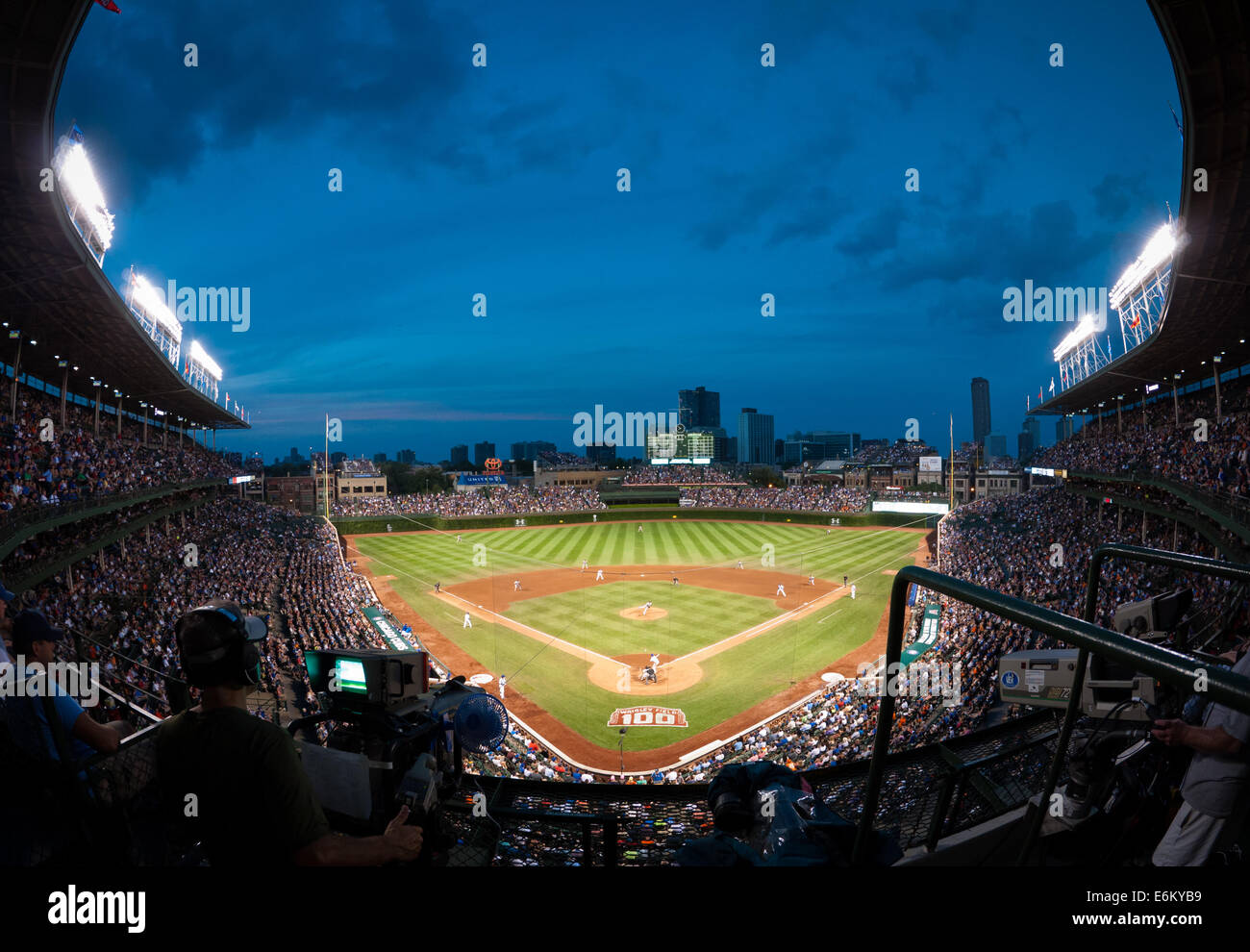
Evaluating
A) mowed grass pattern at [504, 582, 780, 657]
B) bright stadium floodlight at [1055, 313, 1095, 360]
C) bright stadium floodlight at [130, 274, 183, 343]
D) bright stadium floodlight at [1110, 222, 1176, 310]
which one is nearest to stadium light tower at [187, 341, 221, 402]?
bright stadium floodlight at [130, 274, 183, 343]

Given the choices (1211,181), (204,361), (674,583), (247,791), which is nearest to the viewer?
(247,791)

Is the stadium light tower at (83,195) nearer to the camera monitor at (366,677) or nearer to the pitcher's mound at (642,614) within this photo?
the camera monitor at (366,677)

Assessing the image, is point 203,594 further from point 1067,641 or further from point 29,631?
point 1067,641

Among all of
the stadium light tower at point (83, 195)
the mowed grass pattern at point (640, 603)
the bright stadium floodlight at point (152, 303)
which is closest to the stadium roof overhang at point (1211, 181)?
the mowed grass pattern at point (640, 603)

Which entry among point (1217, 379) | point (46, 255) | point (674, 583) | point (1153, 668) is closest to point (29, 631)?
point (1153, 668)

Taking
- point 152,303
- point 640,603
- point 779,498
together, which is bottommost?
point 640,603
